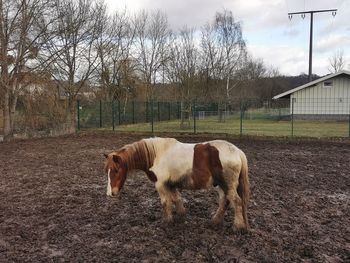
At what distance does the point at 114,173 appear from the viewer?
407 cm

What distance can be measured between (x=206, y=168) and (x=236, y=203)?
21.3 inches

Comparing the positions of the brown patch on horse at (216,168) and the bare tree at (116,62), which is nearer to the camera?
the brown patch on horse at (216,168)

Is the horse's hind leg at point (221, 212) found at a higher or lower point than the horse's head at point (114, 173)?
lower

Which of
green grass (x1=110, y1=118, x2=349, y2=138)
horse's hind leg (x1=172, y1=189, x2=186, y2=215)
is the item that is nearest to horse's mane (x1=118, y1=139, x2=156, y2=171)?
horse's hind leg (x1=172, y1=189, x2=186, y2=215)

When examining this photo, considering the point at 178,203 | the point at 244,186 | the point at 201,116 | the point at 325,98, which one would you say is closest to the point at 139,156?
the point at 178,203

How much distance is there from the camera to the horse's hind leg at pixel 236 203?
4.04m

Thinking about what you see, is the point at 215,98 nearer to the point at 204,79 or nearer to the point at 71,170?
the point at 204,79

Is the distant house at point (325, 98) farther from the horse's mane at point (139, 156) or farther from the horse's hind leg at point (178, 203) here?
the horse's mane at point (139, 156)

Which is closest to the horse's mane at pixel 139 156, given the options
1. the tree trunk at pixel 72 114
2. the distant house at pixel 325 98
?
the tree trunk at pixel 72 114

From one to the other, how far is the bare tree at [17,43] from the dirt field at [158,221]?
900 cm

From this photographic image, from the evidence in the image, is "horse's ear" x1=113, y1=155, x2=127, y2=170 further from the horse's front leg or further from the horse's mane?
the horse's front leg

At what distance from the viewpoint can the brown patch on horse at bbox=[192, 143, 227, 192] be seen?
4086mm

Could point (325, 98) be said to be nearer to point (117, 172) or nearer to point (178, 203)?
point (178, 203)

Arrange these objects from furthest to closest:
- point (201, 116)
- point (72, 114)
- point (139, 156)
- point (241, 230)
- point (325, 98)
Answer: point (201, 116), point (325, 98), point (72, 114), point (139, 156), point (241, 230)
